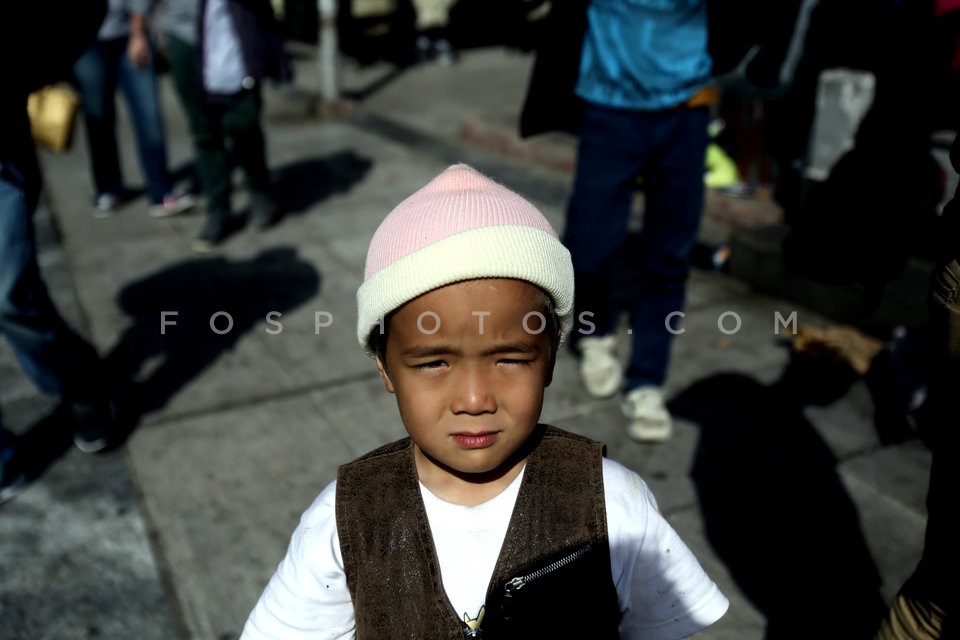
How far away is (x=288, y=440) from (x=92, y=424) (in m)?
0.73

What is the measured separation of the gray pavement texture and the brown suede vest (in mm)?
1141

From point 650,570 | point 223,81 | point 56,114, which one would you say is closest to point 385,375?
point 650,570

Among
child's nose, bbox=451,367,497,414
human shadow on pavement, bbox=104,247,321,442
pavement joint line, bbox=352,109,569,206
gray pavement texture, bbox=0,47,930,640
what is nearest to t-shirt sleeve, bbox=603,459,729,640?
child's nose, bbox=451,367,497,414

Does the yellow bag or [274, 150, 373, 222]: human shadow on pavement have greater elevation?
the yellow bag

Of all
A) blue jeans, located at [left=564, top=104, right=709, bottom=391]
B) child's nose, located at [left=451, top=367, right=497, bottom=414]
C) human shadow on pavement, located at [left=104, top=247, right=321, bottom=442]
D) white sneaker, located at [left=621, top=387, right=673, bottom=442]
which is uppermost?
child's nose, located at [left=451, top=367, right=497, bottom=414]

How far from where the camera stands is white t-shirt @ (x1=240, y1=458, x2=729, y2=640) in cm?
154

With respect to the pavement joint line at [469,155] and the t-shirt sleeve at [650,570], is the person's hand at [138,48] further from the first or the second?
the t-shirt sleeve at [650,570]

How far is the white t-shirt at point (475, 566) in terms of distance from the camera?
1.54 meters

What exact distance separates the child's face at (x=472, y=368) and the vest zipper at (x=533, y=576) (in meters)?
0.19

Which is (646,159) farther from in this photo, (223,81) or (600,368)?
(223,81)

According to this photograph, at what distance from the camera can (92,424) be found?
3.35m

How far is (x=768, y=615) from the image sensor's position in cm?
255

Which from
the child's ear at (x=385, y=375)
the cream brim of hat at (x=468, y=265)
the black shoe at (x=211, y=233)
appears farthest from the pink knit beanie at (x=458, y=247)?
the black shoe at (x=211, y=233)

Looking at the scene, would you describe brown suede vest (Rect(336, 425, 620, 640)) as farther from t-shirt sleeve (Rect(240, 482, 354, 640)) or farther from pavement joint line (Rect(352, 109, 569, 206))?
pavement joint line (Rect(352, 109, 569, 206))
